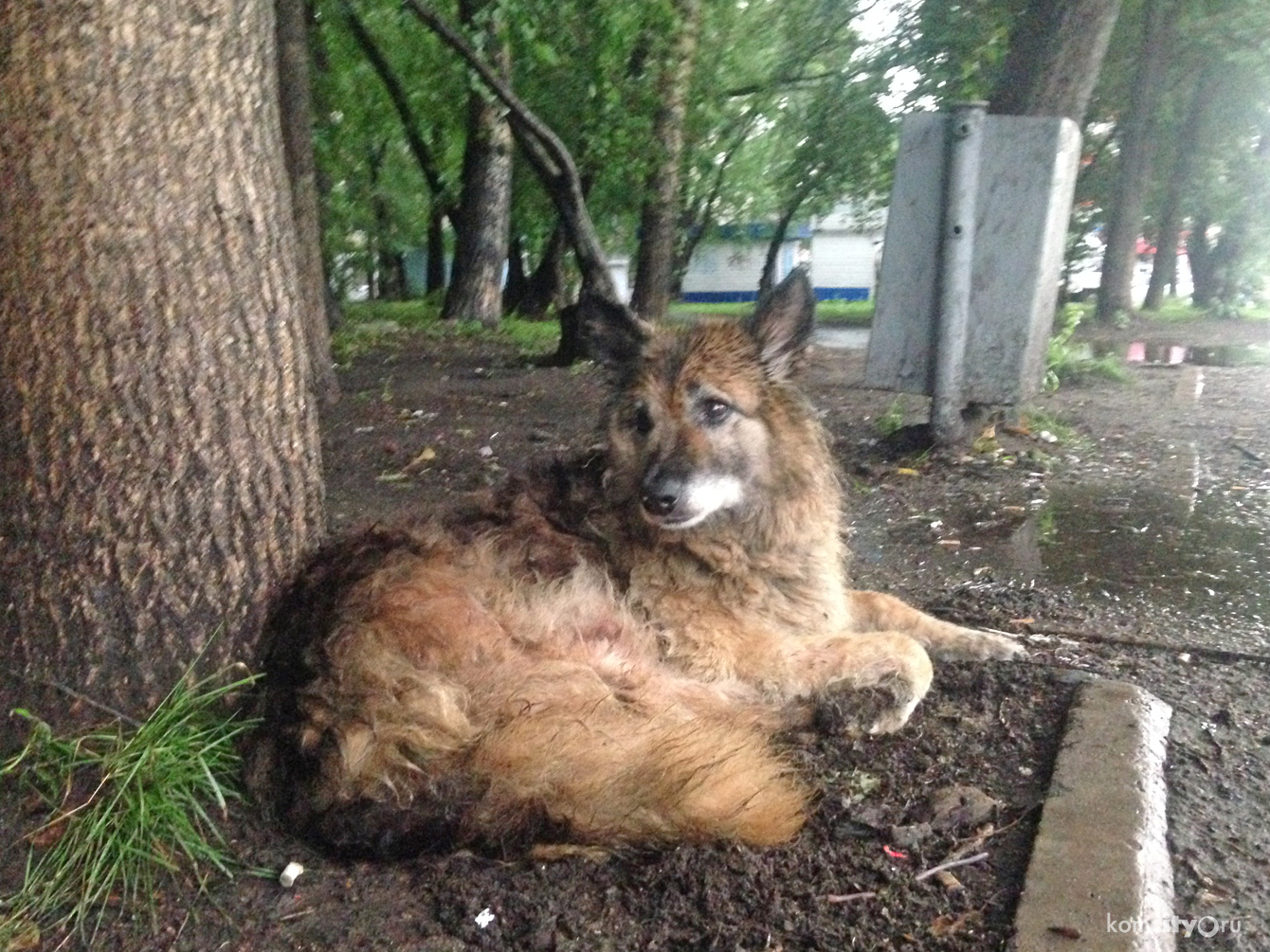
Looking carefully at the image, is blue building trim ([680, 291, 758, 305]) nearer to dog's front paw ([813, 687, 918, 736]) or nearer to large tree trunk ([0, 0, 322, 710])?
dog's front paw ([813, 687, 918, 736])

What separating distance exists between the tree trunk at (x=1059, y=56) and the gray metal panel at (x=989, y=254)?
0.59 m

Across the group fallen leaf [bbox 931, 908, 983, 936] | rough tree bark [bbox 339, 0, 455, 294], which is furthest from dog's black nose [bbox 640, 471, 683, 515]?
rough tree bark [bbox 339, 0, 455, 294]

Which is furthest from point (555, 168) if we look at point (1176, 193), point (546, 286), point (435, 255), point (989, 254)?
point (435, 255)

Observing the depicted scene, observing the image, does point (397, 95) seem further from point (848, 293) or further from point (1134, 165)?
point (848, 293)

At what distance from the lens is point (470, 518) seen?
3553 mm

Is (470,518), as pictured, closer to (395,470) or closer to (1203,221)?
(395,470)

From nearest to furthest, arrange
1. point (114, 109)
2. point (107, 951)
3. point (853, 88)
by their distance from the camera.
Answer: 1. point (107, 951)
2. point (114, 109)
3. point (853, 88)

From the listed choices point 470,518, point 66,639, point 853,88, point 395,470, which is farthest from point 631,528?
point 853,88

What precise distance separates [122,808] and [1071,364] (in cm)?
1029

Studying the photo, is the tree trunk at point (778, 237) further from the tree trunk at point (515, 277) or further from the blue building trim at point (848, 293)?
the blue building trim at point (848, 293)

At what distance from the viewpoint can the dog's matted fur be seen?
2.54 metres

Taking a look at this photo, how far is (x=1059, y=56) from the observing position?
6.91 m

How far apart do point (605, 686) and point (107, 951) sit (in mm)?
1403

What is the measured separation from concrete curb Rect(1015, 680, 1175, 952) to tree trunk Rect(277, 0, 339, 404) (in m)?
6.73
